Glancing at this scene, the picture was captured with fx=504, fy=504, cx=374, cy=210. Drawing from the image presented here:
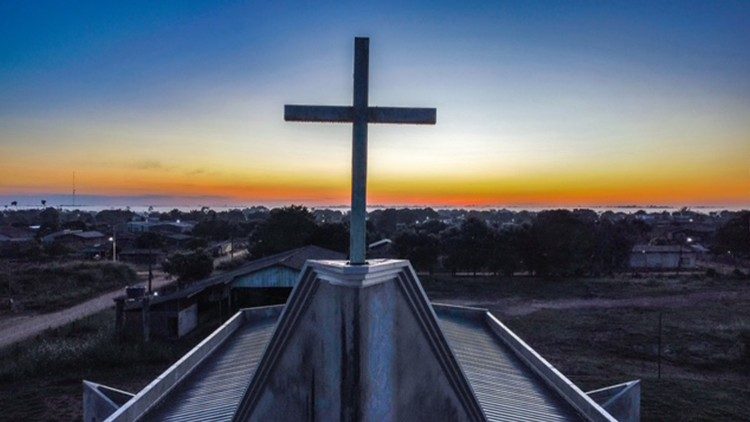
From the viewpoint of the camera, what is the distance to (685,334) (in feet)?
84.8

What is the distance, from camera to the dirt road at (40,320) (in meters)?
25.5

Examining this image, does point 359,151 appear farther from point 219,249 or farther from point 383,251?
point 219,249

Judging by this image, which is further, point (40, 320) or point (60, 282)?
point (60, 282)

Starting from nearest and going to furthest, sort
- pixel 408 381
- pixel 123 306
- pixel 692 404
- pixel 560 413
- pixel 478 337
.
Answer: pixel 408 381, pixel 560 413, pixel 478 337, pixel 692 404, pixel 123 306

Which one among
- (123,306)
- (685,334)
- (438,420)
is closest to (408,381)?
(438,420)

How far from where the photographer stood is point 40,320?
95.9 feet

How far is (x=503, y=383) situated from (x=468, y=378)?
13.2 ft

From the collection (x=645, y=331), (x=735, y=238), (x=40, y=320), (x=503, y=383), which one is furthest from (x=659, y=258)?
(x=40, y=320)

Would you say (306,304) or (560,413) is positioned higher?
(306,304)

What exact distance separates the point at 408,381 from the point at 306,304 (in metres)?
1.22

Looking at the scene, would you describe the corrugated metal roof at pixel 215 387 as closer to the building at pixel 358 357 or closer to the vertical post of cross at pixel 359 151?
the building at pixel 358 357

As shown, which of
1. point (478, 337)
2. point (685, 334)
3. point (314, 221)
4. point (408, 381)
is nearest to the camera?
point (408, 381)

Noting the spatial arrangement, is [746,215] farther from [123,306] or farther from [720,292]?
[123,306]

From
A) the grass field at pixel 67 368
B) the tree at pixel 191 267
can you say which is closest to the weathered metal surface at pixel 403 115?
the grass field at pixel 67 368
